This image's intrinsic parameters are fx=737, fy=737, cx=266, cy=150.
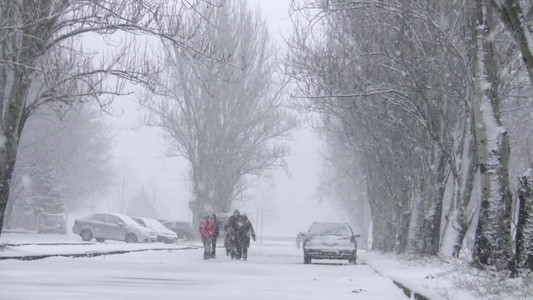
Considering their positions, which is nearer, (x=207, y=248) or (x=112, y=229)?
(x=207, y=248)

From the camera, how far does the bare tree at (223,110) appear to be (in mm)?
41812

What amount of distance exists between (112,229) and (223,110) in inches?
402

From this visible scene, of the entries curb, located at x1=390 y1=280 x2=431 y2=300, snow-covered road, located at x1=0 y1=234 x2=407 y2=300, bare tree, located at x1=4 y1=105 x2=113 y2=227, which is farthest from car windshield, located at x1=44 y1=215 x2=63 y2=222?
curb, located at x1=390 y1=280 x2=431 y2=300

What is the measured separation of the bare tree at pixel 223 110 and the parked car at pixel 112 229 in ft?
23.0

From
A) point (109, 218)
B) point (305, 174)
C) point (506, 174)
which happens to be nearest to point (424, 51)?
point (506, 174)

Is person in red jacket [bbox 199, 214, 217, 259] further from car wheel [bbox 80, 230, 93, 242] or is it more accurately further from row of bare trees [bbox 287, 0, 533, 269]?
car wheel [bbox 80, 230, 93, 242]

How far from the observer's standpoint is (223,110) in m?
42.3

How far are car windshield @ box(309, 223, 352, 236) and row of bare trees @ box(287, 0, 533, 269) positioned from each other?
6.51 ft

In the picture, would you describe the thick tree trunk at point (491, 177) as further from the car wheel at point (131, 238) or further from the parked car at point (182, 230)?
the parked car at point (182, 230)

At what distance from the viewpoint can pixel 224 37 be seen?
136 ft

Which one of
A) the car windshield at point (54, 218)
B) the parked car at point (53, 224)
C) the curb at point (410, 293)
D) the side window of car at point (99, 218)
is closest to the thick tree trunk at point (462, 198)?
the curb at point (410, 293)

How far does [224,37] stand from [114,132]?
3328 cm

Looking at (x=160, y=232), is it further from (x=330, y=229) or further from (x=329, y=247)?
(x=329, y=247)

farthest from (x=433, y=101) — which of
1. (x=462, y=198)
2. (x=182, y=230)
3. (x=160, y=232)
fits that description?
(x=182, y=230)
